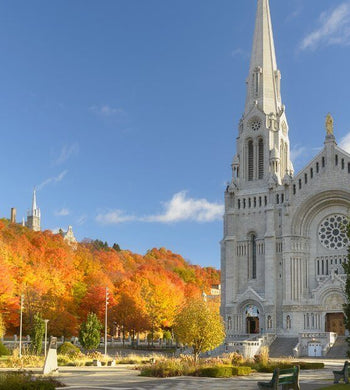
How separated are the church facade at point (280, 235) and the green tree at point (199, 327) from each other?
28669 millimetres

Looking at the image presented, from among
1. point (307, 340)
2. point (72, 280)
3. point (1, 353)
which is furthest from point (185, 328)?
point (72, 280)

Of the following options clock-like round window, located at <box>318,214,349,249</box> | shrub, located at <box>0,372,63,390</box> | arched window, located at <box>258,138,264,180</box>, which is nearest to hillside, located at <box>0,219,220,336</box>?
arched window, located at <box>258,138,264,180</box>

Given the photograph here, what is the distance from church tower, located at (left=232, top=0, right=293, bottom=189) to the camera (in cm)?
7788

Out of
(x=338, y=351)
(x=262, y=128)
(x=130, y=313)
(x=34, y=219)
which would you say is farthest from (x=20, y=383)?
(x=34, y=219)

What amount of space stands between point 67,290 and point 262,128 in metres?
30.9

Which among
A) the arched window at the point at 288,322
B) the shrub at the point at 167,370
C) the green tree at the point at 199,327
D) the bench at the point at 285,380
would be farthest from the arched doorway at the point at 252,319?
the bench at the point at 285,380

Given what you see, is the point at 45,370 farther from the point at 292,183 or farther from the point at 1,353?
the point at 292,183

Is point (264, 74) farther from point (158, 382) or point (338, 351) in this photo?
point (158, 382)

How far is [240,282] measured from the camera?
75.9 m

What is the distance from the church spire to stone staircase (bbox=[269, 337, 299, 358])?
28133 mm

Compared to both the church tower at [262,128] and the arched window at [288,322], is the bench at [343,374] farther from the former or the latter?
the church tower at [262,128]

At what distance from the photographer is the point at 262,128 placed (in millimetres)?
79375

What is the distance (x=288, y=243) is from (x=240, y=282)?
815 cm

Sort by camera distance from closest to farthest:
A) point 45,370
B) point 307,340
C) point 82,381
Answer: point 82,381 → point 45,370 → point 307,340
